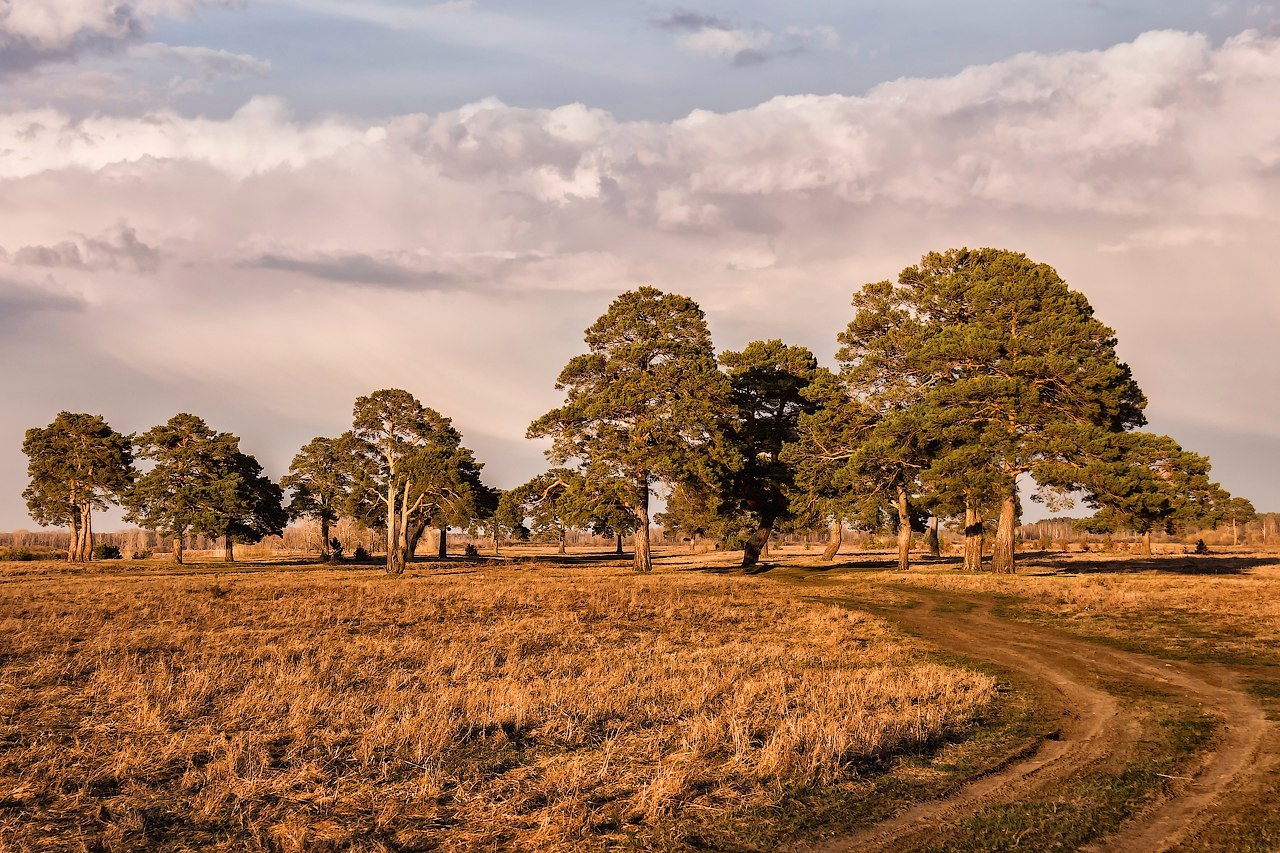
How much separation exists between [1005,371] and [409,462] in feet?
137

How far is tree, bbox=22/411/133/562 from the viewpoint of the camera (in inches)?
2628

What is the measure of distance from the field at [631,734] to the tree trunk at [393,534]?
106ft

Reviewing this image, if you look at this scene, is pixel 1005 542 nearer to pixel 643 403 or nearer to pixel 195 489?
pixel 643 403

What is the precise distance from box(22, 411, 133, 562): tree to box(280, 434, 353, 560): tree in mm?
14853

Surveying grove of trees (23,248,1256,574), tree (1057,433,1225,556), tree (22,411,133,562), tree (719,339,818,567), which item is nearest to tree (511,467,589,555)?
grove of trees (23,248,1256,574)

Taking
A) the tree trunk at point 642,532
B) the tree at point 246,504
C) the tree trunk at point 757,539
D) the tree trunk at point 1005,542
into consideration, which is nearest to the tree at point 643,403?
the tree trunk at point 642,532

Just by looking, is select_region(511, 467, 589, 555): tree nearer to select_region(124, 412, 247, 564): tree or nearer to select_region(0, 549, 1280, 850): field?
select_region(0, 549, 1280, 850): field

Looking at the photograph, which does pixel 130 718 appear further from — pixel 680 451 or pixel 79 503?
pixel 79 503

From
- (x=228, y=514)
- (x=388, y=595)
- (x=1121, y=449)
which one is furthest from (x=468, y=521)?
(x=1121, y=449)

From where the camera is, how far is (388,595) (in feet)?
96.4

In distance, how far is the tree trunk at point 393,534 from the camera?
178 feet

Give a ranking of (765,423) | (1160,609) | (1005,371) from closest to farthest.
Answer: (1160,609) < (1005,371) < (765,423)

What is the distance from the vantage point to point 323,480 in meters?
64.4

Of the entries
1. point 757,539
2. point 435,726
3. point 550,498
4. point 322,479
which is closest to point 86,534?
point 322,479
